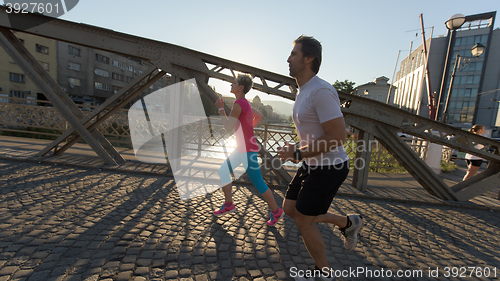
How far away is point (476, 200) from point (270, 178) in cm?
464

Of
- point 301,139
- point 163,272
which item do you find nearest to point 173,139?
point 163,272

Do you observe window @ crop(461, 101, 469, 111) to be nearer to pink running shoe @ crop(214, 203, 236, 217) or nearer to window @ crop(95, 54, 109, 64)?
pink running shoe @ crop(214, 203, 236, 217)

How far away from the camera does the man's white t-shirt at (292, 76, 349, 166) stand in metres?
1.78

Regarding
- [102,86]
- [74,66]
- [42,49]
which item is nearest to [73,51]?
[74,66]

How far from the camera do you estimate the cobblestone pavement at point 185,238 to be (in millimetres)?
2217

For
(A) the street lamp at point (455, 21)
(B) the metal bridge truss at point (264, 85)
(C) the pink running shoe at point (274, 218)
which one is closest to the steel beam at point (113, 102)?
(B) the metal bridge truss at point (264, 85)

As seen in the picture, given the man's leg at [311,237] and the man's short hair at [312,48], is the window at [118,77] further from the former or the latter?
the man's leg at [311,237]

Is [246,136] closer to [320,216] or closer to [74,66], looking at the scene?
[320,216]

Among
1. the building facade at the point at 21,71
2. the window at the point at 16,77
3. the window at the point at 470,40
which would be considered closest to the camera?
the building facade at the point at 21,71

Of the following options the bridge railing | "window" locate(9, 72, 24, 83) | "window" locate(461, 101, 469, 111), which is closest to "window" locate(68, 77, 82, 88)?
"window" locate(9, 72, 24, 83)

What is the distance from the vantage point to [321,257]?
205cm

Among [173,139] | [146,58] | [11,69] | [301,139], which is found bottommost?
[173,139]

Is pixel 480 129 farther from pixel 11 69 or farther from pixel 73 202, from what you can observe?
pixel 11 69

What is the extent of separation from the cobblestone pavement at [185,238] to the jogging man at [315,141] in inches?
28.7
